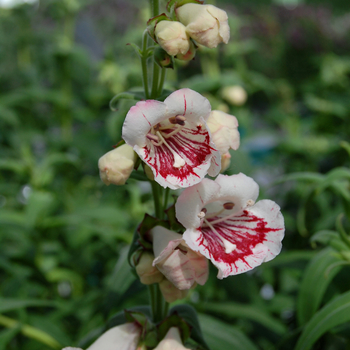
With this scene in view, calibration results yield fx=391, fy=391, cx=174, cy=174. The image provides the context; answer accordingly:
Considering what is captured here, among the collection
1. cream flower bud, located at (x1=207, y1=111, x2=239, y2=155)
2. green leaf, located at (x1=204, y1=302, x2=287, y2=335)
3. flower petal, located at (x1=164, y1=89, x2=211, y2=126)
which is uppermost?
flower petal, located at (x1=164, y1=89, x2=211, y2=126)

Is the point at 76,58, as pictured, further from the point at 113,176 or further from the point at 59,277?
the point at 113,176

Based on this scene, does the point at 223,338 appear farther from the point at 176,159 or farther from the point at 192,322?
the point at 176,159

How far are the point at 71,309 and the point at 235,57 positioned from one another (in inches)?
48.1

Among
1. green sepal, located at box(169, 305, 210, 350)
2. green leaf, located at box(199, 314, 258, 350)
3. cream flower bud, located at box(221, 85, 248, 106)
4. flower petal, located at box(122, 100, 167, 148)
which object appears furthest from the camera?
cream flower bud, located at box(221, 85, 248, 106)

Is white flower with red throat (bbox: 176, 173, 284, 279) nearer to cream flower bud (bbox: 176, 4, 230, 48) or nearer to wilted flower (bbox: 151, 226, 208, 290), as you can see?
wilted flower (bbox: 151, 226, 208, 290)

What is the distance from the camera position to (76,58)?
1.56m

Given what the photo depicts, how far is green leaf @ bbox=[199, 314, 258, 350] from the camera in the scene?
683mm

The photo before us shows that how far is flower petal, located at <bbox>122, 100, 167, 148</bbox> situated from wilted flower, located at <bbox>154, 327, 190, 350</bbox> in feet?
0.84

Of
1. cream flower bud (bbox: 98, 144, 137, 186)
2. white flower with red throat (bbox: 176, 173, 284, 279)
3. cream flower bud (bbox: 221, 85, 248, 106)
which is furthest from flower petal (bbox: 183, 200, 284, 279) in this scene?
cream flower bud (bbox: 221, 85, 248, 106)

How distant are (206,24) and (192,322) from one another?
0.41 metres

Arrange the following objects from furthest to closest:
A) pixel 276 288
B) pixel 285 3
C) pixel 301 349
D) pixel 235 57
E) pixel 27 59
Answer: pixel 285 3, pixel 27 59, pixel 235 57, pixel 276 288, pixel 301 349

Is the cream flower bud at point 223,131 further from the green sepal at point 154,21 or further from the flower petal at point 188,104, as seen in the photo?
the green sepal at point 154,21

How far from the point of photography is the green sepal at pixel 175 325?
21.1 inches

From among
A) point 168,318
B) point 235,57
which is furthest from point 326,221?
point 235,57
